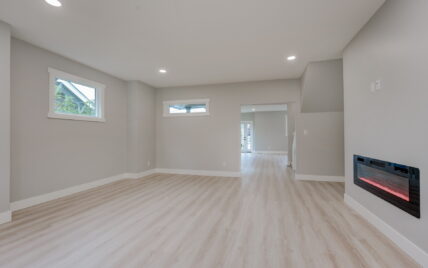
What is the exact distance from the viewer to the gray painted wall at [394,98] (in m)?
1.61

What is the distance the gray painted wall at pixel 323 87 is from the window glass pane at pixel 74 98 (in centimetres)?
481

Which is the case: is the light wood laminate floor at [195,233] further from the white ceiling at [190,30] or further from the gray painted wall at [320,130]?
the white ceiling at [190,30]

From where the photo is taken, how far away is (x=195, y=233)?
85.9 inches

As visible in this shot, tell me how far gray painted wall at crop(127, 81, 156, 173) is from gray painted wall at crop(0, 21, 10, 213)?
2622mm

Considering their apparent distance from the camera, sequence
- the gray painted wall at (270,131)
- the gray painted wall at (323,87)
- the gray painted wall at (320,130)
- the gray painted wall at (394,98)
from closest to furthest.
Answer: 1. the gray painted wall at (394,98)
2. the gray painted wall at (323,87)
3. the gray painted wall at (320,130)
4. the gray painted wall at (270,131)

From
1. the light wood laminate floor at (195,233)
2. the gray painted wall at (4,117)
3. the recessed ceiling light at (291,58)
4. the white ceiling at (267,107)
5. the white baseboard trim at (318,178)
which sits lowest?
the light wood laminate floor at (195,233)

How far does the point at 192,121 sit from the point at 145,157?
1721 millimetres

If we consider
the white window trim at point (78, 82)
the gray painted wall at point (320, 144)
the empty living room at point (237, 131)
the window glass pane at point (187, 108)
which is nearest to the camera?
the empty living room at point (237, 131)

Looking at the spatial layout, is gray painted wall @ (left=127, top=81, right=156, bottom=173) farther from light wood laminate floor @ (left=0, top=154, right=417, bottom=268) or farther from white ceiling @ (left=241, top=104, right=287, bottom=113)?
white ceiling @ (left=241, top=104, right=287, bottom=113)

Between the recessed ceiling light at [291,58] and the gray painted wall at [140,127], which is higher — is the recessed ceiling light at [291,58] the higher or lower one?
the higher one

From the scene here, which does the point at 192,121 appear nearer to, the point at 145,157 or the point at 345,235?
the point at 145,157

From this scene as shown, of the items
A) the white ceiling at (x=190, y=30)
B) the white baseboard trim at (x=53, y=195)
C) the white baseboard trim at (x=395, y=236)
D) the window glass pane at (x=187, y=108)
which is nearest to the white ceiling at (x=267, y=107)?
the window glass pane at (x=187, y=108)

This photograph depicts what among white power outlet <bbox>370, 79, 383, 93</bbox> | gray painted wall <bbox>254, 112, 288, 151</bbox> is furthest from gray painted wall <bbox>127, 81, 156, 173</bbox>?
gray painted wall <bbox>254, 112, 288, 151</bbox>

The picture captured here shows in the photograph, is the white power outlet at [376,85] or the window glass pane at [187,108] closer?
the white power outlet at [376,85]
